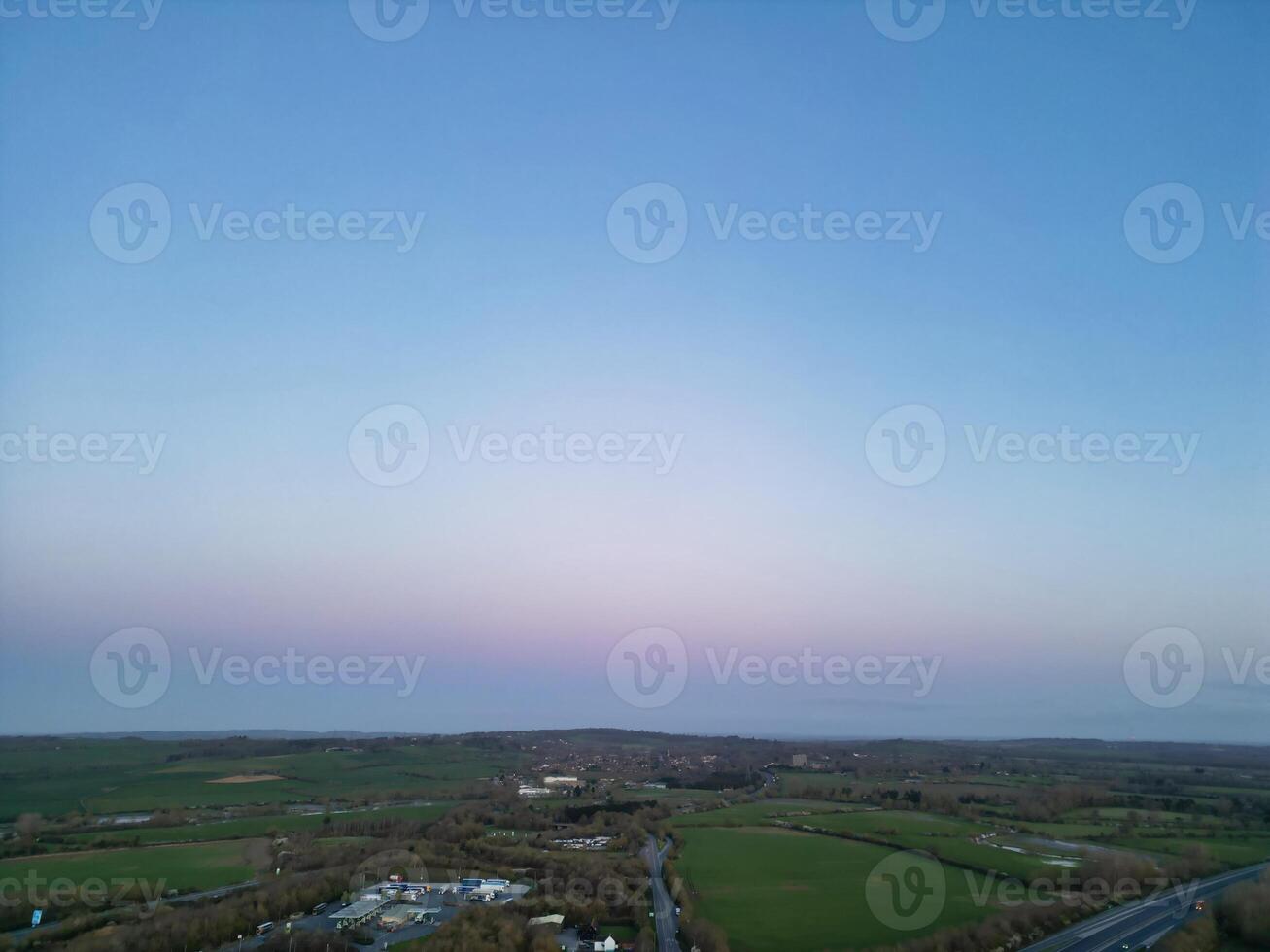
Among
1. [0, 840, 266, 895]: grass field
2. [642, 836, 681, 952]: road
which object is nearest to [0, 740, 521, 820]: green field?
[0, 840, 266, 895]: grass field

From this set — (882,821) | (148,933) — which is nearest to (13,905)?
(148,933)

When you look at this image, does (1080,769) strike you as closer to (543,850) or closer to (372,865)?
(543,850)

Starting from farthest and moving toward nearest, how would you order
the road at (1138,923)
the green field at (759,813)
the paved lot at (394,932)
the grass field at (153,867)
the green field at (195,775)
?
the green field at (759,813)
the green field at (195,775)
the grass field at (153,867)
the road at (1138,923)
the paved lot at (394,932)

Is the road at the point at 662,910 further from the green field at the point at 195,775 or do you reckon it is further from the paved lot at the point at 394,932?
the green field at the point at 195,775

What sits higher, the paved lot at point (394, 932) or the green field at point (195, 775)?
the paved lot at point (394, 932)

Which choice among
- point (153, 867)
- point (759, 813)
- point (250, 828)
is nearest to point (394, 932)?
point (153, 867)

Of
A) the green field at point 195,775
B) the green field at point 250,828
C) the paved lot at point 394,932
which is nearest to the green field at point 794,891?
the paved lot at point 394,932
